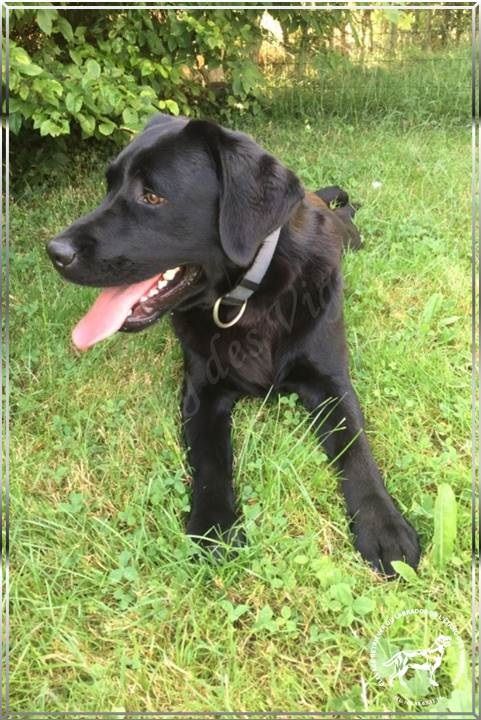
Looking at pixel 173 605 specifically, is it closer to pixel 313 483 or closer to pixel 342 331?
pixel 313 483

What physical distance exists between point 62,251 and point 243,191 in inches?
19.7

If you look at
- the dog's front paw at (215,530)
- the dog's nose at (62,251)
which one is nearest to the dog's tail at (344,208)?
the dog's nose at (62,251)

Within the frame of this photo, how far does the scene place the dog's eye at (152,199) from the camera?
5.53 feet

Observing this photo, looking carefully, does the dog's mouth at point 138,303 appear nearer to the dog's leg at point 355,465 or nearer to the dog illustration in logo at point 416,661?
the dog's leg at point 355,465

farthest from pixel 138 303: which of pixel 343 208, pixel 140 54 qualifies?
pixel 140 54

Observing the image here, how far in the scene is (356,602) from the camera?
1342mm

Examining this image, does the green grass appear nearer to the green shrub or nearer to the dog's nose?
the dog's nose

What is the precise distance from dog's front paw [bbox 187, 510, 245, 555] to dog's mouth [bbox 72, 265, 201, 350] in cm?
54

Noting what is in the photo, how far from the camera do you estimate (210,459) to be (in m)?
1.75

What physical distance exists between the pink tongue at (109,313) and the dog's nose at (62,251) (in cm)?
16

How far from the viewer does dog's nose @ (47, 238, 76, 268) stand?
168 centimetres

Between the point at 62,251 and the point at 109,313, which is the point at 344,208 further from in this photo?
the point at 62,251

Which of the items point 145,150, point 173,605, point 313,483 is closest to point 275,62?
point 145,150

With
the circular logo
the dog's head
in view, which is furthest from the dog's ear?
the circular logo
